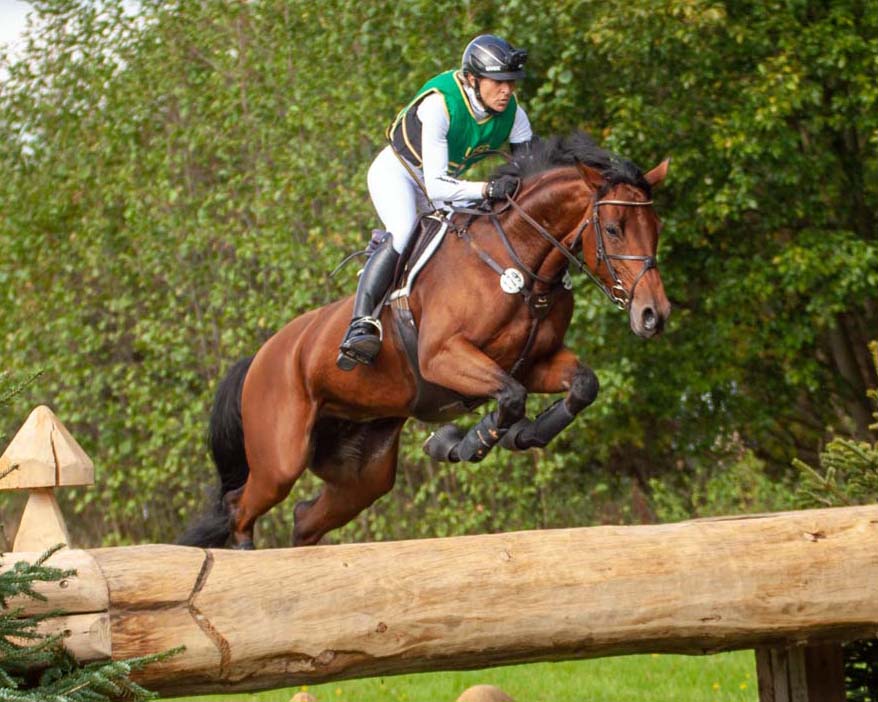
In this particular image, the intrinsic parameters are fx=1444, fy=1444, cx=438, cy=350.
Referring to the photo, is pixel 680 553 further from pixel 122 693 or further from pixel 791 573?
pixel 122 693

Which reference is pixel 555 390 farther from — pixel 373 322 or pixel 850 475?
pixel 850 475

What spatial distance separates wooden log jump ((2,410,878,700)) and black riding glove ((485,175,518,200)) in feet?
6.29

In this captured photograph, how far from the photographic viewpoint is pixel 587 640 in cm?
352

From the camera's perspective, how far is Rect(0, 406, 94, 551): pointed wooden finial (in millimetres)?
3932

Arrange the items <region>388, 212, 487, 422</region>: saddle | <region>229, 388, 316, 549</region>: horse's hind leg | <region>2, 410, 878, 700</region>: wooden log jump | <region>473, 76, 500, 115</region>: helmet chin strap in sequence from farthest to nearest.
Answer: <region>229, 388, 316, 549</region>: horse's hind leg → <region>388, 212, 487, 422</region>: saddle → <region>473, 76, 500, 115</region>: helmet chin strap → <region>2, 410, 878, 700</region>: wooden log jump

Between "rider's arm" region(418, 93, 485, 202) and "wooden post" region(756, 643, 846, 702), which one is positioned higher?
"rider's arm" region(418, 93, 485, 202)

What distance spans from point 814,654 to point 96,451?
294 inches

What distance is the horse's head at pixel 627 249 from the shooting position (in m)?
4.82

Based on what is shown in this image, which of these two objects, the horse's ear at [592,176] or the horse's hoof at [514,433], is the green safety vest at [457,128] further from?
the horse's hoof at [514,433]

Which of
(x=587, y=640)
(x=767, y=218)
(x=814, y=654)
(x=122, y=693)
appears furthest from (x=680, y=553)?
(x=767, y=218)

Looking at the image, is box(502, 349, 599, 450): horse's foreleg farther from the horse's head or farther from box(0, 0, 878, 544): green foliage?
box(0, 0, 878, 544): green foliage

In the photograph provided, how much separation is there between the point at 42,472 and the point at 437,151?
6.43 feet

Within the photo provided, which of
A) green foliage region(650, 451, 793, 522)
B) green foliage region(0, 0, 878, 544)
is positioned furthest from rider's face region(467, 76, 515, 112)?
green foliage region(650, 451, 793, 522)

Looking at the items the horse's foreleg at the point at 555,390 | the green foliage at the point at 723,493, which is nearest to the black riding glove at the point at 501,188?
the horse's foreleg at the point at 555,390
